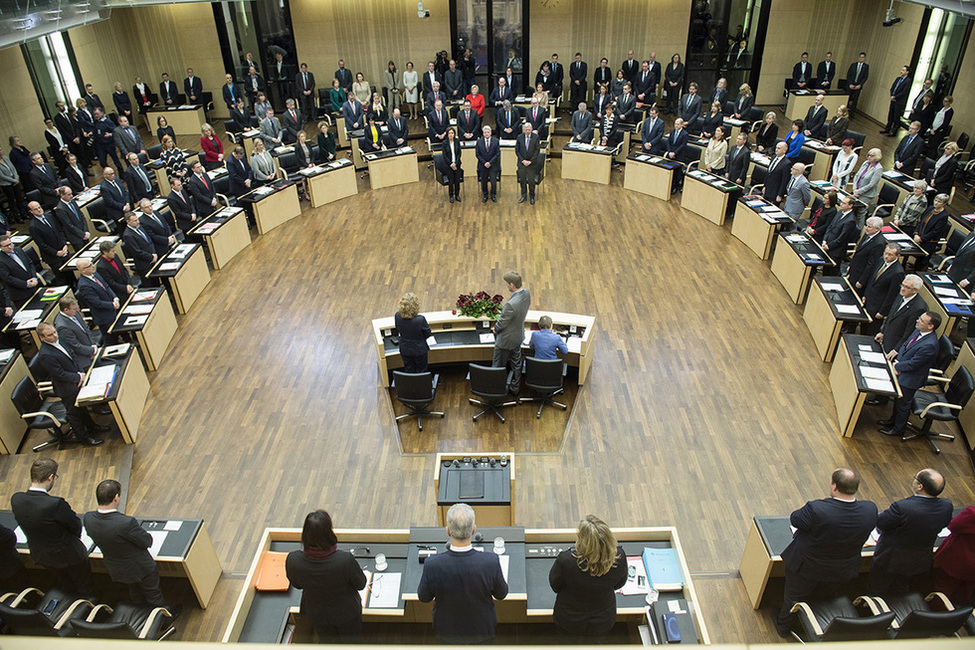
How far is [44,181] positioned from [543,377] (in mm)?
10033

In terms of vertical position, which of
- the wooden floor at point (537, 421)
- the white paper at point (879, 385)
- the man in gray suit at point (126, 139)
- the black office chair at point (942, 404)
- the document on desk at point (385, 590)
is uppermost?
the man in gray suit at point (126, 139)

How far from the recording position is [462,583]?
3512 mm

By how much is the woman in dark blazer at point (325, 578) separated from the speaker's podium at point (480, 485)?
1335 millimetres

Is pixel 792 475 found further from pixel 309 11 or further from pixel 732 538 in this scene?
pixel 309 11

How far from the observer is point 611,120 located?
1347 cm

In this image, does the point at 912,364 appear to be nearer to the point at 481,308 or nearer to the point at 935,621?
the point at 935,621

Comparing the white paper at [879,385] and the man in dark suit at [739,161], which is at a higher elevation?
the man in dark suit at [739,161]

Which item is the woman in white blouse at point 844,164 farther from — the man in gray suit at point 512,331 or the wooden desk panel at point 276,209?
the wooden desk panel at point 276,209

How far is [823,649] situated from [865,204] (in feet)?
34.5

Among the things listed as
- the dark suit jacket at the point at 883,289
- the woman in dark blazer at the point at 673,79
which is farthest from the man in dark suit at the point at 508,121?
the dark suit jacket at the point at 883,289

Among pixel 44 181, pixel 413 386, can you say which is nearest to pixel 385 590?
pixel 413 386

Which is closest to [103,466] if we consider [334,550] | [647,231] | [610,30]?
[334,550]

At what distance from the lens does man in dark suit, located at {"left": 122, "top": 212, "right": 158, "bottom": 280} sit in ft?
29.1

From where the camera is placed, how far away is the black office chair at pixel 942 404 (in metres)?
6.26
